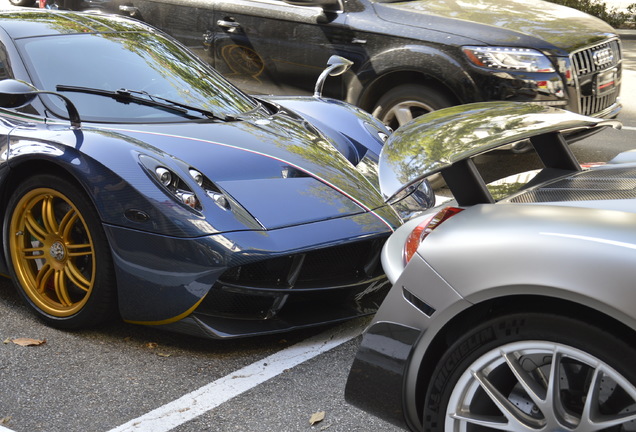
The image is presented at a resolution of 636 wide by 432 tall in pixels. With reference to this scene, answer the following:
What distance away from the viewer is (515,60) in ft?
21.5

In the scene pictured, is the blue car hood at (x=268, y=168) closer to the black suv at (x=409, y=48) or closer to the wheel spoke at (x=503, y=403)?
the wheel spoke at (x=503, y=403)

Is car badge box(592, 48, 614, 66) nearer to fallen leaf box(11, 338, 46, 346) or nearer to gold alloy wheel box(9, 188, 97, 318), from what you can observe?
gold alloy wheel box(9, 188, 97, 318)

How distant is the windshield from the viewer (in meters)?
4.52

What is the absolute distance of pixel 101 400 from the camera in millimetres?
3568

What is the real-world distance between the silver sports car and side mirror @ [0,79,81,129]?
1.97 meters

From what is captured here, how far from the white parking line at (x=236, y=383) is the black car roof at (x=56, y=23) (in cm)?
219

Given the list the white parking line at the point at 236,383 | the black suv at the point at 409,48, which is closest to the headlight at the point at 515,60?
the black suv at the point at 409,48

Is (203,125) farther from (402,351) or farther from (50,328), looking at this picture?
(402,351)

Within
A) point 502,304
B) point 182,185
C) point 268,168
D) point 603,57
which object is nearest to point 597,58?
point 603,57

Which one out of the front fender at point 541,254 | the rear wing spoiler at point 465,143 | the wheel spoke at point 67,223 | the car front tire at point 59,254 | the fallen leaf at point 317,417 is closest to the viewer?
the front fender at point 541,254

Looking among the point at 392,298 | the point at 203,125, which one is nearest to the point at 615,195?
the point at 392,298

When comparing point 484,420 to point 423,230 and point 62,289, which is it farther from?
point 62,289

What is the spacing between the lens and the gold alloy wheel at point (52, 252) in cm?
416

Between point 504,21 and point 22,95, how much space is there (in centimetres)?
384
